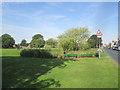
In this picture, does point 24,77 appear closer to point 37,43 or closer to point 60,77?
point 60,77

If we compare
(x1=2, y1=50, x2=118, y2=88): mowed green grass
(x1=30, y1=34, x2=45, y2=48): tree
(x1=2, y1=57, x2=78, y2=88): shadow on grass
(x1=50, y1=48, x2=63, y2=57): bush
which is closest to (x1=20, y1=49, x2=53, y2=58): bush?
(x1=50, y1=48, x2=63, y2=57): bush

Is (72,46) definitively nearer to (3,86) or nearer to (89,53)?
(89,53)

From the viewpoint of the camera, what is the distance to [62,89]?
3531 millimetres

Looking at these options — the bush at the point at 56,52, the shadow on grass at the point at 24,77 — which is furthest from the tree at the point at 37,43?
the shadow on grass at the point at 24,77

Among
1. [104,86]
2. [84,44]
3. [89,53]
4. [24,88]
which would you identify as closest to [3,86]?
[24,88]

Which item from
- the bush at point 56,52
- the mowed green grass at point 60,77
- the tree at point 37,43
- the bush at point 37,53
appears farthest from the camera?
the tree at point 37,43

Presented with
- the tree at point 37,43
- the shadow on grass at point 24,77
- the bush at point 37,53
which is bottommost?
the shadow on grass at point 24,77

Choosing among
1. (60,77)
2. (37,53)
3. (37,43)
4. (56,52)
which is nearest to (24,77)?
(60,77)

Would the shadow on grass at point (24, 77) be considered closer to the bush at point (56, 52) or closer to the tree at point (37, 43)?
the bush at point (56, 52)

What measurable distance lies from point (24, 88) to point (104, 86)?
3061 mm

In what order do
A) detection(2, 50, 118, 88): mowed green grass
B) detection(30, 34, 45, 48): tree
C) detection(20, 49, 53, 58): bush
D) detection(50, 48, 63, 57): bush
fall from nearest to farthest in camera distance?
detection(2, 50, 118, 88): mowed green grass < detection(50, 48, 63, 57): bush < detection(20, 49, 53, 58): bush < detection(30, 34, 45, 48): tree

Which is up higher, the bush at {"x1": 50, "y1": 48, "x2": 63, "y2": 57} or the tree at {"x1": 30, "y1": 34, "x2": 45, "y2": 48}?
the tree at {"x1": 30, "y1": 34, "x2": 45, "y2": 48}

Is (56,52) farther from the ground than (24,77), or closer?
farther from the ground

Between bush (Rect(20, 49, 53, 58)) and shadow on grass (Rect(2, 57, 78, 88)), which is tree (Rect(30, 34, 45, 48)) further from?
shadow on grass (Rect(2, 57, 78, 88))
